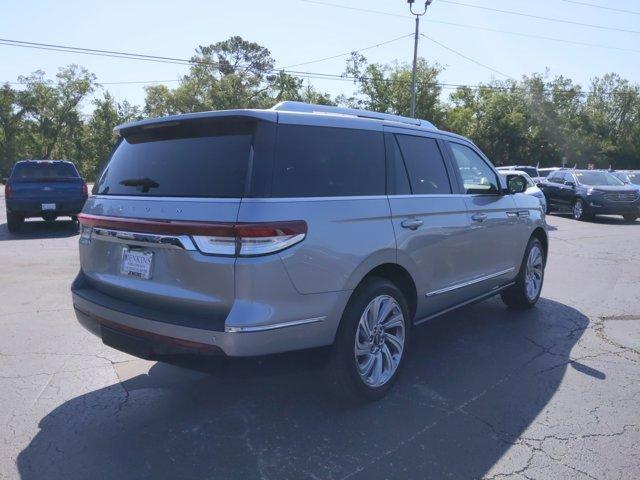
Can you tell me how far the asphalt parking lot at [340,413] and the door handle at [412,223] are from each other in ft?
3.97

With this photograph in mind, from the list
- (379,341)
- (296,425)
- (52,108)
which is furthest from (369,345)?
(52,108)

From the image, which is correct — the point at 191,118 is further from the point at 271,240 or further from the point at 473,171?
the point at 473,171

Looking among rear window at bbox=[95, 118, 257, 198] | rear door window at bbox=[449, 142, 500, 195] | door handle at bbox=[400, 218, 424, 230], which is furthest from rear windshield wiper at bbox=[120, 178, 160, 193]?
rear door window at bbox=[449, 142, 500, 195]

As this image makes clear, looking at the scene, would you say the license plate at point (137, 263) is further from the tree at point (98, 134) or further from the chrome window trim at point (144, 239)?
the tree at point (98, 134)

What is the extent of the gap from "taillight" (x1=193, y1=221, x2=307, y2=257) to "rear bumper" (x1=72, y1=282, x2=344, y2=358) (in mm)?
412

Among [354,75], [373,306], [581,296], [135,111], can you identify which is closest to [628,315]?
[581,296]

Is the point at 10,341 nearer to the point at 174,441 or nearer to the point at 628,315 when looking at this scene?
the point at 174,441

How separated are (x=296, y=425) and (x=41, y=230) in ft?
41.0

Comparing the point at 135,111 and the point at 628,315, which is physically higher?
the point at 135,111

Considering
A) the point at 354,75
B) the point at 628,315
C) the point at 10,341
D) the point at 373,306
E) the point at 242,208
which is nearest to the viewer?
the point at 242,208

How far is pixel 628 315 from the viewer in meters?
6.11

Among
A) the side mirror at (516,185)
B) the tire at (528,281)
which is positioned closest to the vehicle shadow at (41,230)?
the tire at (528,281)

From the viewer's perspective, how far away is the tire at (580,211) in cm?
1722

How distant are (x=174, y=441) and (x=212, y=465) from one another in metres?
0.39
